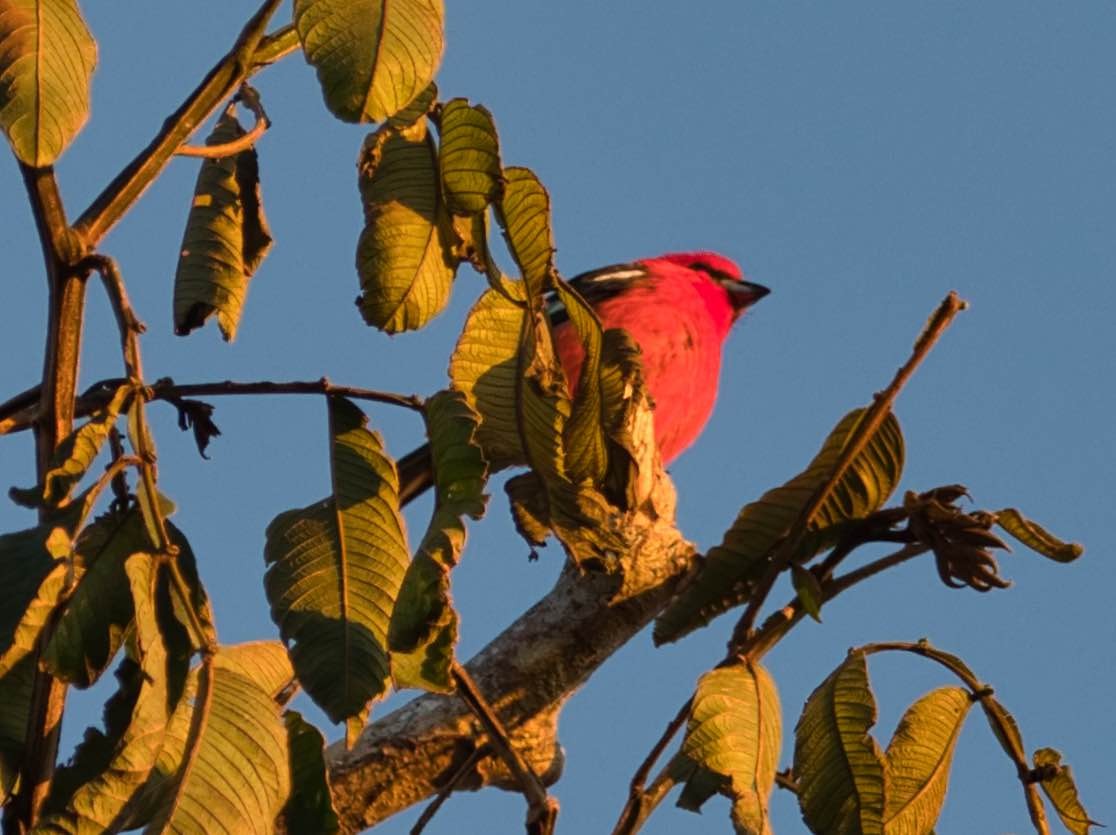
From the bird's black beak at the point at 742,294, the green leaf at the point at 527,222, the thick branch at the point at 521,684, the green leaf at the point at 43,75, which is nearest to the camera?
the green leaf at the point at 43,75

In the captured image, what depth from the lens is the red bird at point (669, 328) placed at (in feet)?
22.4

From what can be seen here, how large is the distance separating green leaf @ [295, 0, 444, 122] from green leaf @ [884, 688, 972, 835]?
1.39 metres

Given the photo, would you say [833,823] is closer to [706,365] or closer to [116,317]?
[116,317]

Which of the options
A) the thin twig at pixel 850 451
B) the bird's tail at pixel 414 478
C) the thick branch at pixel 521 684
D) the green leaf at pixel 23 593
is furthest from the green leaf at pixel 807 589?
the bird's tail at pixel 414 478

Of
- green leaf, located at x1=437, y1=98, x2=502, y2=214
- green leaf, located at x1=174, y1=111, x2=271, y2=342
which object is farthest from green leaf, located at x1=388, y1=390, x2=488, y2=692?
green leaf, located at x1=174, y1=111, x2=271, y2=342

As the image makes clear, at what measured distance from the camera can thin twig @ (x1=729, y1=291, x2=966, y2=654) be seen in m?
2.98

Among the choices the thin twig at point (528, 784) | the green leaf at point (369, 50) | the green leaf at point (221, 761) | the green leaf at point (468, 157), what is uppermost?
the green leaf at point (468, 157)

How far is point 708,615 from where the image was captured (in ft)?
11.3

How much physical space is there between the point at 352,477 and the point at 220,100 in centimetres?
59

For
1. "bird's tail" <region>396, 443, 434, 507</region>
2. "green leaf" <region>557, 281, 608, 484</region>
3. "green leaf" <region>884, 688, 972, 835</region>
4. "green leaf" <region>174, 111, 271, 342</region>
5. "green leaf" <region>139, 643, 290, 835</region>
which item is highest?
"bird's tail" <region>396, 443, 434, 507</region>

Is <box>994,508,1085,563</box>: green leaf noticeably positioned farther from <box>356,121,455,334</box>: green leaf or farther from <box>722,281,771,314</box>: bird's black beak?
<box>722,281,771,314</box>: bird's black beak

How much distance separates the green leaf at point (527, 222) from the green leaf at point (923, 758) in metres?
1.03

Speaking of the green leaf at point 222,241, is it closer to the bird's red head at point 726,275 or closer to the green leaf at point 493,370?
the green leaf at point 493,370

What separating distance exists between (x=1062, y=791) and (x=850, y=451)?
0.68 m
